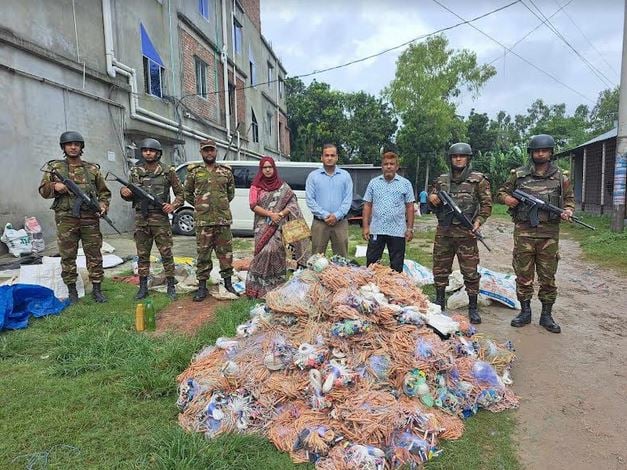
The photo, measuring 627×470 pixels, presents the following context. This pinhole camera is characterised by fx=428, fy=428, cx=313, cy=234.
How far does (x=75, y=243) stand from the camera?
476cm

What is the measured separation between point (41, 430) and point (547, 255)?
4.27 metres

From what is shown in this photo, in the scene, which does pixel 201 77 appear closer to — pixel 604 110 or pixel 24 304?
pixel 24 304

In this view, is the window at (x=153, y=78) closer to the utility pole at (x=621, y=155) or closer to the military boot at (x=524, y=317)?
the military boot at (x=524, y=317)

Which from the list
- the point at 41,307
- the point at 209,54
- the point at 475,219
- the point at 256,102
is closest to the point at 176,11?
the point at 209,54

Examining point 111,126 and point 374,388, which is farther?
point 111,126

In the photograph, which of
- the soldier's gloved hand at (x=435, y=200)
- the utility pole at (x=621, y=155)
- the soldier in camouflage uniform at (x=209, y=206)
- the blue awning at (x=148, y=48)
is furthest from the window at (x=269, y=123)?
the soldier's gloved hand at (x=435, y=200)

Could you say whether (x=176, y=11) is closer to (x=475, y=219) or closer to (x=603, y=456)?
(x=475, y=219)

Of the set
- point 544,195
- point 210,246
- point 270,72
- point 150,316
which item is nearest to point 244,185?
point 210,246

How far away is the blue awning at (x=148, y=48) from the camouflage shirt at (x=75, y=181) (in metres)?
7.88

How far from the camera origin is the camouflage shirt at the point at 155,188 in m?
4.92

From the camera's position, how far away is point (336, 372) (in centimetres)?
256

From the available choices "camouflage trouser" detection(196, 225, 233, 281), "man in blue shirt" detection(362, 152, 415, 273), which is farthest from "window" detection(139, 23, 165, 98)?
"man in blue shirt" detection(362, 152, 415, 273)

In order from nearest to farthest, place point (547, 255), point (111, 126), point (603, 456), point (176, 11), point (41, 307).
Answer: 1. point (603, 456)
2. point (547, 255)
3. point (41, 307)
4. point (111, 126)
5. point (176, 11)

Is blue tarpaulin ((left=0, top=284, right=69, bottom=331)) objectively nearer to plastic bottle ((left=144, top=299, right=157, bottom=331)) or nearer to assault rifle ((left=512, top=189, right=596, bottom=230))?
plastic bottle ((left=144, top=299, right=157, bottom=331))
